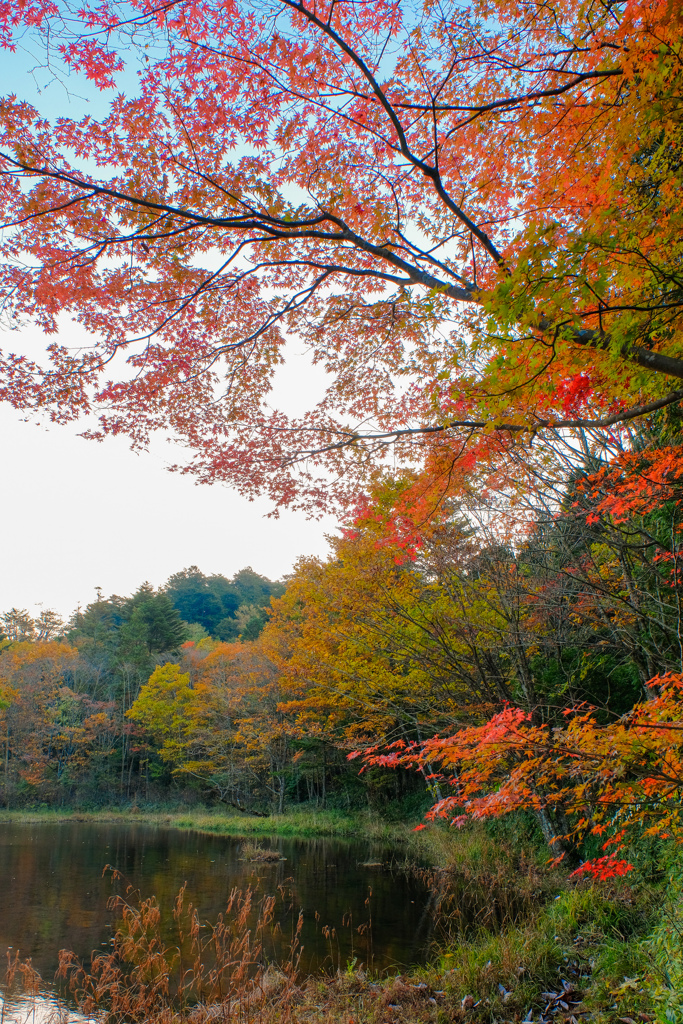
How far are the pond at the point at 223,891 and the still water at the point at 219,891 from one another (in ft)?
0.07

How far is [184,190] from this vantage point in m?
4.42

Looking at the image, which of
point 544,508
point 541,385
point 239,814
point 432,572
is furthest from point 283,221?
point 239,814

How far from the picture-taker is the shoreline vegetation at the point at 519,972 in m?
4.52

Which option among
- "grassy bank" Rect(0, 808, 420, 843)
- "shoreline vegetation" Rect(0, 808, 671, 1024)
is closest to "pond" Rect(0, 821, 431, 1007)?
"shoreline vegetation" Rect(0, 808, 671, 1024)

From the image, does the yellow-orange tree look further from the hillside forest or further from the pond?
the pond

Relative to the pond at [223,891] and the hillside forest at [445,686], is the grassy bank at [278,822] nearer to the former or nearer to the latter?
the pond at [223,891]

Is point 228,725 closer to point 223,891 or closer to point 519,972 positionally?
point 223,891

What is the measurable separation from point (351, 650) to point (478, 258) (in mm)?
9044

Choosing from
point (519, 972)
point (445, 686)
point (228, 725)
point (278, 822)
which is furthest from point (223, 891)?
point (228, 725)

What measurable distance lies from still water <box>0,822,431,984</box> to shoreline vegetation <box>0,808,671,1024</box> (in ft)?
2.41

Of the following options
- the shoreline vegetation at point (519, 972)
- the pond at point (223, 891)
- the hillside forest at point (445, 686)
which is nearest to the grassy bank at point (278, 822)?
the pond at point (223, 891)

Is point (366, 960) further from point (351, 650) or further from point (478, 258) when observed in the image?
point (478, 258)

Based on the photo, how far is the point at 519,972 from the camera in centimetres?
531

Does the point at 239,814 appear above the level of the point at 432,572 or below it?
below
